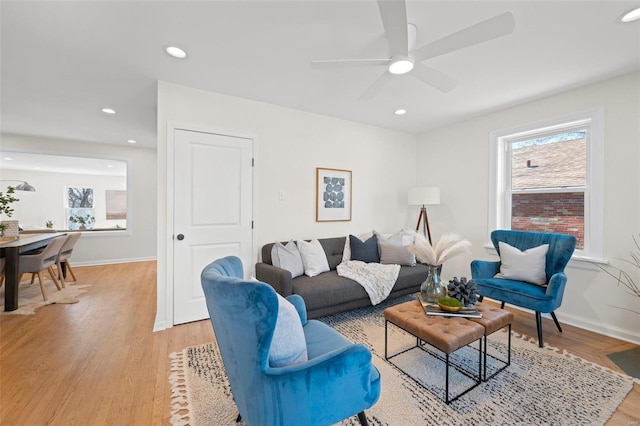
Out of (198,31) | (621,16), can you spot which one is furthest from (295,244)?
(621,16)

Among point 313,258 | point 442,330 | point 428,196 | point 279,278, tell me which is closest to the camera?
point 442,330

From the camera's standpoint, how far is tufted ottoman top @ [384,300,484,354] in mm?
1583

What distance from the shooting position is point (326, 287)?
257 cm

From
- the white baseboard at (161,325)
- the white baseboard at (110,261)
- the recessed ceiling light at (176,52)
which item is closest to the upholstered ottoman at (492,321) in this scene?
the white baseboard at (161,325)

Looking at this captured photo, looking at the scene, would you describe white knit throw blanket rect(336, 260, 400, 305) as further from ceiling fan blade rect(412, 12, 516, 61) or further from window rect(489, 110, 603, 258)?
ceiling fan blade rect(412, 12, 516, 61)

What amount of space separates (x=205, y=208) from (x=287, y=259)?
108 centimetres

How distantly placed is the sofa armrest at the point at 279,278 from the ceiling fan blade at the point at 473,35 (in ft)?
6.78

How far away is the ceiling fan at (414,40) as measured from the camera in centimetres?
137

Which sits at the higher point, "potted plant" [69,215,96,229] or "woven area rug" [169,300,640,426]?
"potted plant" [69,215,96,229]

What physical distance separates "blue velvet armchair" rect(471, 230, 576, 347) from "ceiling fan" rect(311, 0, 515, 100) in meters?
1.97

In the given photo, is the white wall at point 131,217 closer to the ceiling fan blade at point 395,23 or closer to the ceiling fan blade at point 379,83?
the ceiling fan blade at point 379,83

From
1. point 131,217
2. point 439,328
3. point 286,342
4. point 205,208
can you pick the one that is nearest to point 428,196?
point 439,328

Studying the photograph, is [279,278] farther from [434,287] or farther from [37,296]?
[37,296]

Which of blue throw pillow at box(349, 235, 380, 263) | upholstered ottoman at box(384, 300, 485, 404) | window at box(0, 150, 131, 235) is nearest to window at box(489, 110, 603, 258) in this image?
blue throw pillow at box(349, 235, 380, 263)
